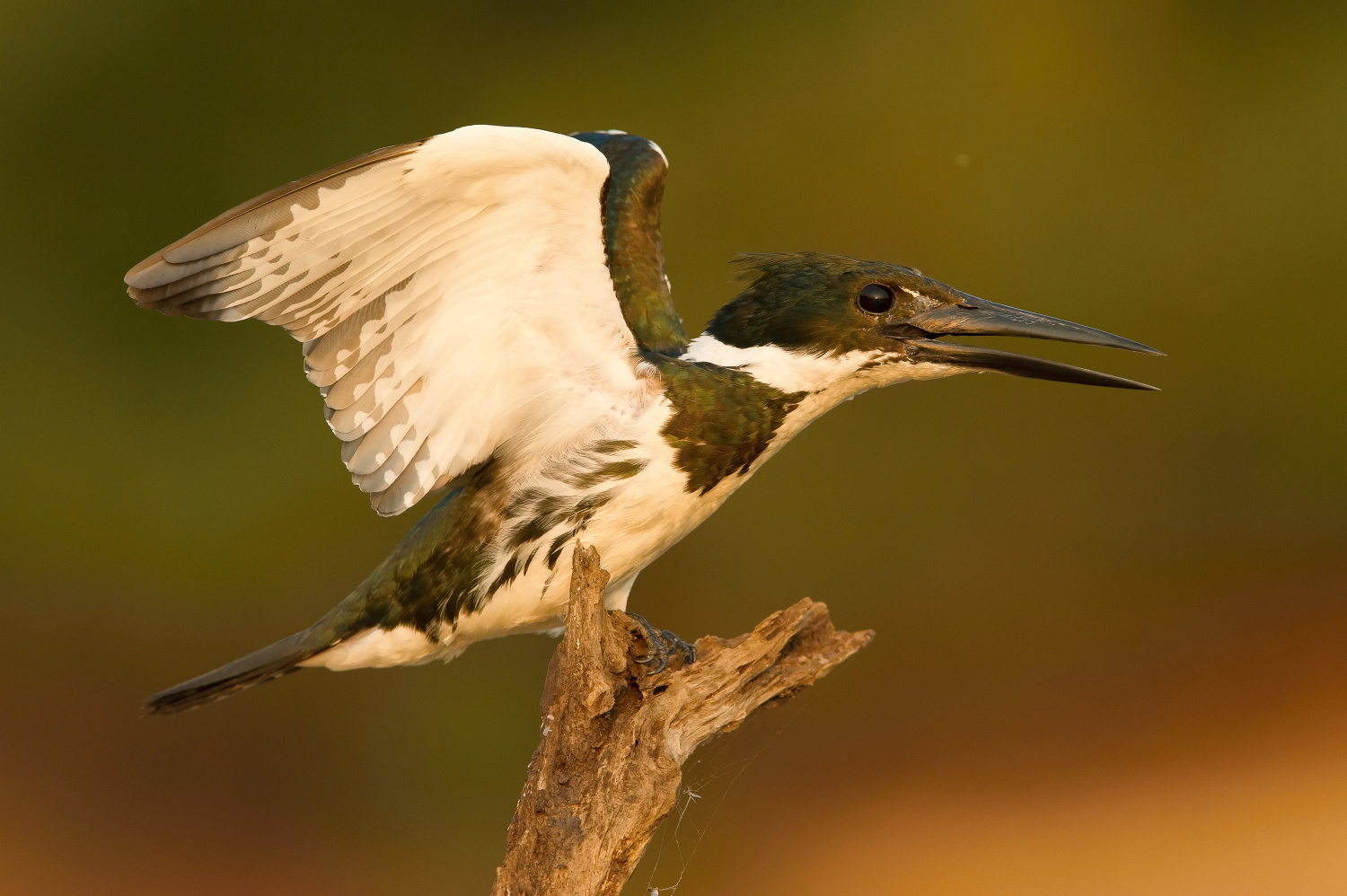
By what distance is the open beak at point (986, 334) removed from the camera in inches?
79.1

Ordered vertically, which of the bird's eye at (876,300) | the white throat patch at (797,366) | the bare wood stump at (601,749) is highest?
the bird's eye at (876,300)

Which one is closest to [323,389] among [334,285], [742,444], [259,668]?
[334,285]

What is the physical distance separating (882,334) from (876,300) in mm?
65

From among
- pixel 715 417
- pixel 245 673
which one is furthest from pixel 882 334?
pixel 245 673

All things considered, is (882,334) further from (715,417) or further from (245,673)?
(245,673)

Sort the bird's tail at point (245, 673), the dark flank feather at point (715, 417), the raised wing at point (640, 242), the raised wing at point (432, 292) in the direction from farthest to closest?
the raised wing at point (640, 242) < the bird's tail at point (245, 673) < the dark flank feather at point (715, 417) < the raised wing at point (432, 292)

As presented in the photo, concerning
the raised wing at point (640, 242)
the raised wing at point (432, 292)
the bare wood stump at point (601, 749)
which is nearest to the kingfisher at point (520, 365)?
the raised wing at point (432, 292)

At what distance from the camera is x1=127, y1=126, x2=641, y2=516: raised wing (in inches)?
66.9

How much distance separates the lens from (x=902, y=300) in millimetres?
2023

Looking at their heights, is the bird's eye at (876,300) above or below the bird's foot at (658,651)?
above

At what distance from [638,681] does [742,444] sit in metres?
0.46

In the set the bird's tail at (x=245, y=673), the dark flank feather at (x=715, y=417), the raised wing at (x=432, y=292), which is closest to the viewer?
the raised wing at (x=432, y=292)

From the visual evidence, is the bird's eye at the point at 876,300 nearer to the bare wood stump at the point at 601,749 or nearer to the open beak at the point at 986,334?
the open beak at the point at 986,334

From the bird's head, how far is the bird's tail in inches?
38.6
